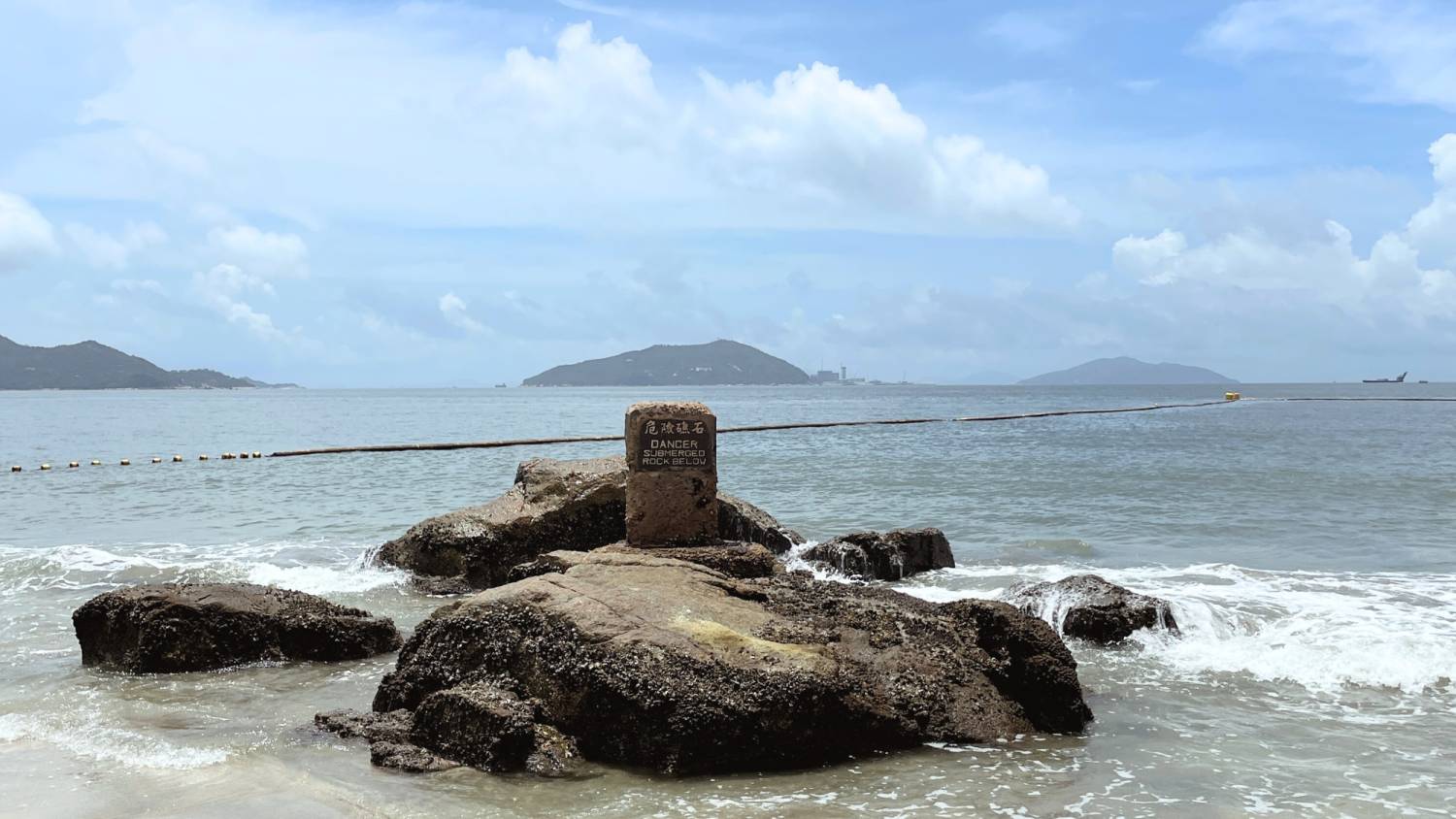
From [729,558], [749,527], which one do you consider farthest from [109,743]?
[749,527]

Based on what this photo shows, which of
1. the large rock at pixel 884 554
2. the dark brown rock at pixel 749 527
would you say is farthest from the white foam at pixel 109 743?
the large rock at pixel 884 554

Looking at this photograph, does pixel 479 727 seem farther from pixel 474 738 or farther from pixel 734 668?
pixel 734 668

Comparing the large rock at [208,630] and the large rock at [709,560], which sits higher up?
the large rock at [709,560]

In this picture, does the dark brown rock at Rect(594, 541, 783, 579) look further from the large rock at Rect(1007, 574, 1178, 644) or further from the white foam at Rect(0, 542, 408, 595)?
the white foam at Rect(0, 542, 408, 595)

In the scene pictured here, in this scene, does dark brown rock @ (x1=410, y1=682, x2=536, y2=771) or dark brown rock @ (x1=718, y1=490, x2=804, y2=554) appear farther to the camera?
dark brown rock @ (x1=718, y1=490, x2=804, y2=554)

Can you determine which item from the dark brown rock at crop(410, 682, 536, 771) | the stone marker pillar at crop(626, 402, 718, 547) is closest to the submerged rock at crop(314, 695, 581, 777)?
the dark brown rock at crop(410, 682, 536, 771)

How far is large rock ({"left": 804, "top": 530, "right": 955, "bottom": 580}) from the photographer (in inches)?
572

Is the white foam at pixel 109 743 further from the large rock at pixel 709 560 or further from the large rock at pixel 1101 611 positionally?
the large rock at pixel 1101 611

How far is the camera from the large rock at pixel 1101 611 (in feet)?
35.2

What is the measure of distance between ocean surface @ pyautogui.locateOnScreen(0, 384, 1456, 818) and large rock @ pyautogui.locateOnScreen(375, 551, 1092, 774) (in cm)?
26

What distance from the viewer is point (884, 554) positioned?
1458 cm

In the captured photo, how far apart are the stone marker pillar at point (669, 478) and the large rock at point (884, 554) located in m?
3.45

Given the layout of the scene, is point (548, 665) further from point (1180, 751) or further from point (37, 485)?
point (37, 485)

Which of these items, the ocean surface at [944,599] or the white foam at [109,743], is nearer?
the ocean surface at [944,599]
